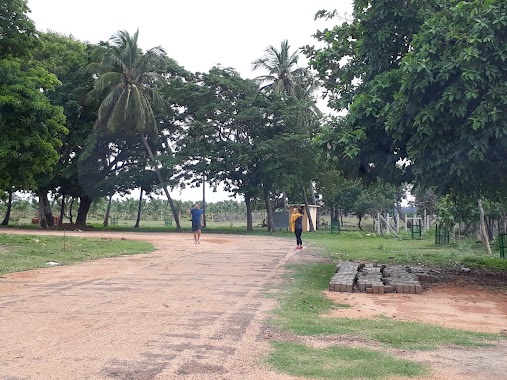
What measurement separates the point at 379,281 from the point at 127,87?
84.4ft

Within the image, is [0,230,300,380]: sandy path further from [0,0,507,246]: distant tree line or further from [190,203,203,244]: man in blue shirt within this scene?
[190,203,203,244]: man in blue shirt

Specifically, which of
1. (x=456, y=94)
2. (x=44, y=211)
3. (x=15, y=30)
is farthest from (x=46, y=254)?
(x=44, y=211)

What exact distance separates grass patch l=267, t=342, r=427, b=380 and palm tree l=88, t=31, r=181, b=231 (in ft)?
90.5

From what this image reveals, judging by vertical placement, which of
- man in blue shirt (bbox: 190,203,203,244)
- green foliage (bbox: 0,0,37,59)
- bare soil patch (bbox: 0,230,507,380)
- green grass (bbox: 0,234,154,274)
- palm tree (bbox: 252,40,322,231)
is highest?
palm tree (bbox: 252,40,322,231)

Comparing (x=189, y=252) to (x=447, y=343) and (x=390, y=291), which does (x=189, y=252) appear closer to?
(x=390, y=291)

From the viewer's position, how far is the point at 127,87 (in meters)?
32.0

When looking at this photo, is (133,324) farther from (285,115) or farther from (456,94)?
(285,115)

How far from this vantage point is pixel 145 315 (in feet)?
22.2

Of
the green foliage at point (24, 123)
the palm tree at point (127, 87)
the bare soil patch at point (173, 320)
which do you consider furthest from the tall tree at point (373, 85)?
the palm tree at point (127, 87)

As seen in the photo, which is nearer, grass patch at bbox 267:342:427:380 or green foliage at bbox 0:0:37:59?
grass patch at bbox 267:342:427:380

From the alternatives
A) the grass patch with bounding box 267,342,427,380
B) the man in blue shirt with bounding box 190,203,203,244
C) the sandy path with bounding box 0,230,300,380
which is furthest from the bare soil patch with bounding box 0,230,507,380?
the man in blue shirt with bounding box 190,203,203,244

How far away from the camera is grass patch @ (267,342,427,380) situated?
4.46 metres

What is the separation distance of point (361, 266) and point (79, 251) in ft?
28.7

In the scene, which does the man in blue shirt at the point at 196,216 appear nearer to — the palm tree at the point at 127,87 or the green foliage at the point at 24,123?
the green foliage at the point at 24,123
